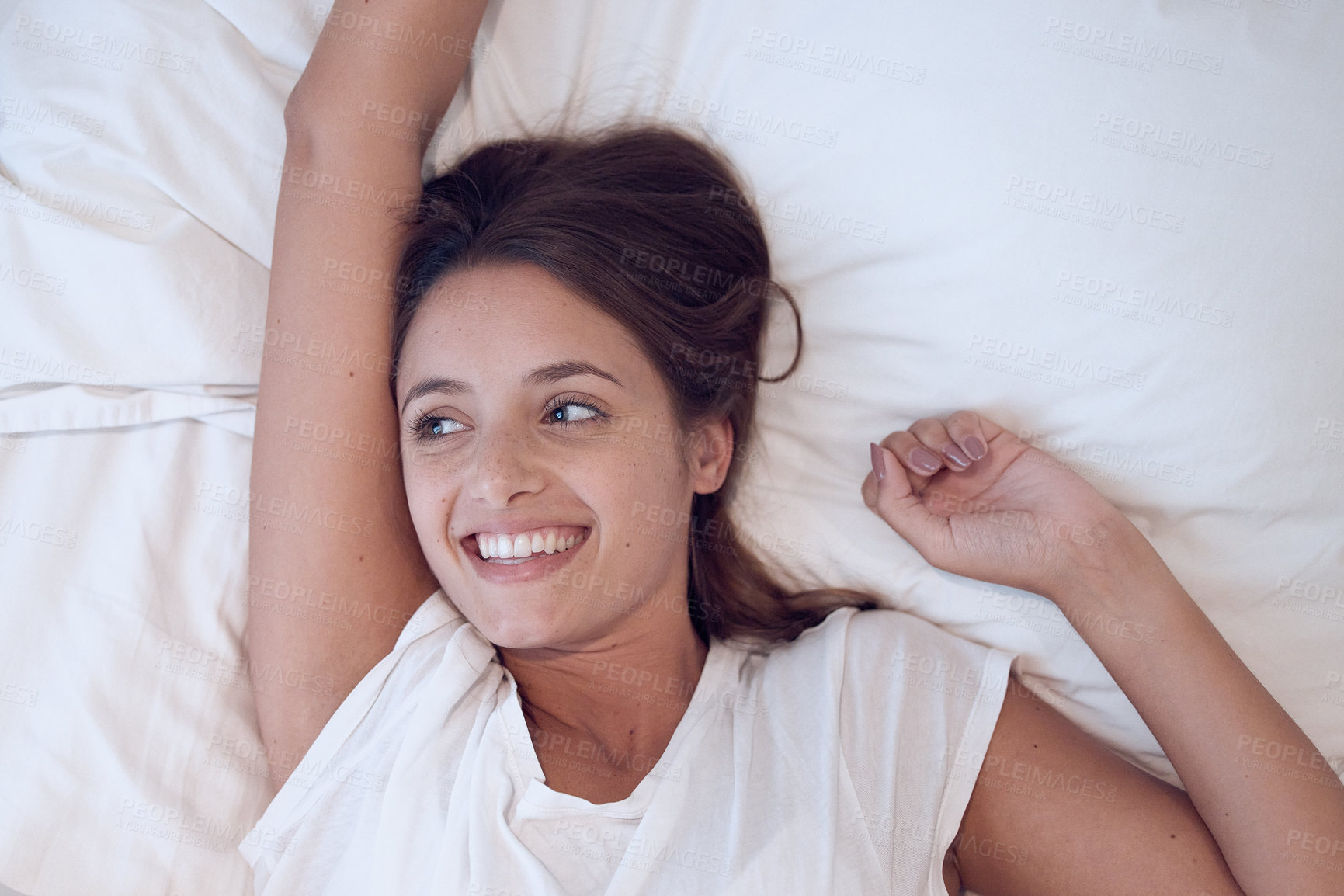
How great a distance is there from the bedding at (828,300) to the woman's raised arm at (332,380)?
0.04 meters

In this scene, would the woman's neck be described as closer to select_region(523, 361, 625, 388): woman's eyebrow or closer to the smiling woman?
the smiling woman

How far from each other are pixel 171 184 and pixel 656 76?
944 mm

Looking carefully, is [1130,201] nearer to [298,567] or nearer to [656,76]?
[656,76]

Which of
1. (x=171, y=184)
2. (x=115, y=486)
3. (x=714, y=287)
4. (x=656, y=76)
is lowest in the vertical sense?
(x=115, y=486)

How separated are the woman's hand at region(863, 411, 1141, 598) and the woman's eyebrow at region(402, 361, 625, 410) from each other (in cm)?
60

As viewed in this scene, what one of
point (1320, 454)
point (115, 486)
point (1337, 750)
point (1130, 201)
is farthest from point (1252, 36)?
point (115, 486)

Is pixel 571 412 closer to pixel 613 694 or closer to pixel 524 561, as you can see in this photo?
pixel 524 561

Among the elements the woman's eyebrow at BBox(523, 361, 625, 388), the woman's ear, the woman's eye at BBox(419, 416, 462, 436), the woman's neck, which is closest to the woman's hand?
the woman's ear

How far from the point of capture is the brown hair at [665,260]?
1.75 meters

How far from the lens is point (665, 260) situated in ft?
6.01

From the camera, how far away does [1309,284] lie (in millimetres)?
1701

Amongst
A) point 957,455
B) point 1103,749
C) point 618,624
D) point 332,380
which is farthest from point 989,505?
point 332,380

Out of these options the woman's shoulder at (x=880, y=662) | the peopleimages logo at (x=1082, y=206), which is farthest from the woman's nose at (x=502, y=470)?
the peopleimages logo at (x=1082, y=206)

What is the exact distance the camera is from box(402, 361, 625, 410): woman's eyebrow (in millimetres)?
1639
